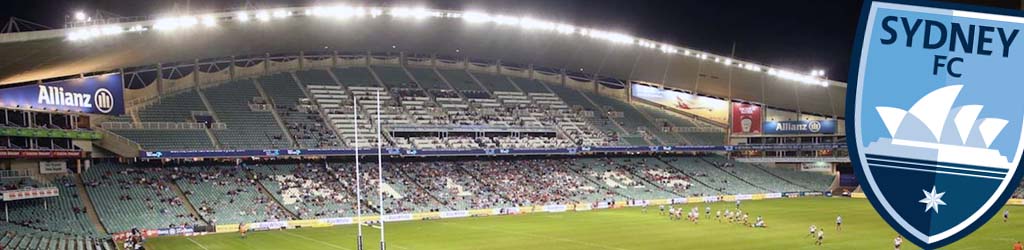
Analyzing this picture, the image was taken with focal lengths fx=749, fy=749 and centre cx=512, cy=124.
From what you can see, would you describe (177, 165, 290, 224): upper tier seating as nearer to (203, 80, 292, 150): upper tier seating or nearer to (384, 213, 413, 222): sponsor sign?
(203, 80, 292, 150): upper tier seating

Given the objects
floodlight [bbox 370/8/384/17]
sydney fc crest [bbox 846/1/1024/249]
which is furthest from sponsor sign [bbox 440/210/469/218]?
sydney fc crest [bbox 846/1/1024/249]

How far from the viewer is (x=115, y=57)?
49.0 meters

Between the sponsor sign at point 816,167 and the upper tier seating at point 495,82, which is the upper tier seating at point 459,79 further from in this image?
the sponsor sign at point 816,167

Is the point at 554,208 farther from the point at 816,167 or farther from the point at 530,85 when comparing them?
the point at 816,167

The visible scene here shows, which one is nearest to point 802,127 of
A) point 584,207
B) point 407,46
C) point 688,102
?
point 688,102

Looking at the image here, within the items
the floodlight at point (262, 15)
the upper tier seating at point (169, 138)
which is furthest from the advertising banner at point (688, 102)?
the upper tier seating at point (169, 138)

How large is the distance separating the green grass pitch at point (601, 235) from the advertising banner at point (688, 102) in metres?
32.7

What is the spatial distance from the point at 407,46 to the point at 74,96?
3322 centimetres

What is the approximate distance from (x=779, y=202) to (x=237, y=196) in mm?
47146

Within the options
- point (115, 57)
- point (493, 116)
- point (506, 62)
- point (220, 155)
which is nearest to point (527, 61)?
point (506, 62)

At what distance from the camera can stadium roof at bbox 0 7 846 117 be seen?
41.8 meters

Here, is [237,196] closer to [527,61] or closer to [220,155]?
[220,155]

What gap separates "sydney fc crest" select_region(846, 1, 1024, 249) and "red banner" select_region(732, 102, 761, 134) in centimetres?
8514

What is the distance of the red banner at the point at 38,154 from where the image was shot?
39625mm
